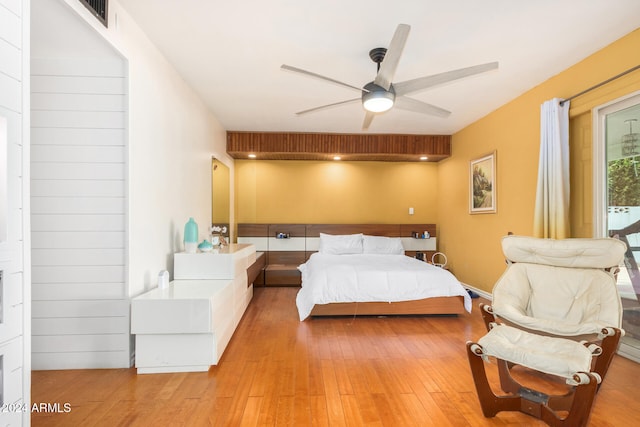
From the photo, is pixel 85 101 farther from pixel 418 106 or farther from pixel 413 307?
pixel 413 307

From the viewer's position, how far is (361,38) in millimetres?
2613

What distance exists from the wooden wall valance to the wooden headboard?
49.7 inches

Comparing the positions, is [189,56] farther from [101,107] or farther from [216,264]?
[216,264]

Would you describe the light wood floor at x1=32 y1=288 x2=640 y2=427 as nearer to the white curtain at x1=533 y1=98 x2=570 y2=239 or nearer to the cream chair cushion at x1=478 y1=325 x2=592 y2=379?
the cream chair cushion at x1=478 y1=325 x2=592 y2=379

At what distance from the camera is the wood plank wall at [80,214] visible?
2.33 metres

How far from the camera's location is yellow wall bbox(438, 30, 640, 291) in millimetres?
2807

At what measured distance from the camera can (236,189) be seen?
5941mm

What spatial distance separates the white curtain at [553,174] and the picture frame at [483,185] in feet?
3.71

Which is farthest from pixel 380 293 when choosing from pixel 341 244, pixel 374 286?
pixel 341 244

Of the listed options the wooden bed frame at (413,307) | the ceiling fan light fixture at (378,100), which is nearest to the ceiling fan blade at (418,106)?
the ceiling fan light fixture at (378,100)

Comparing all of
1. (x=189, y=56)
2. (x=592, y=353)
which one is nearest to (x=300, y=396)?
(x=592, y=353)

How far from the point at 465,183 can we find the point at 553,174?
2.09 m

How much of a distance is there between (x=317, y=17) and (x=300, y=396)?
2.57m

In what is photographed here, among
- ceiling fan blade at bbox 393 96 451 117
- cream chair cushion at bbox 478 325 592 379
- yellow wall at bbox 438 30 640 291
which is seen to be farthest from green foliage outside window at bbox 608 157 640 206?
cream chair cushion at bbox 478 325 592 379
